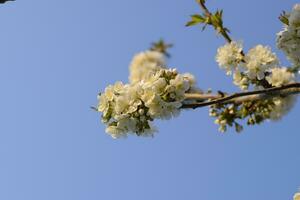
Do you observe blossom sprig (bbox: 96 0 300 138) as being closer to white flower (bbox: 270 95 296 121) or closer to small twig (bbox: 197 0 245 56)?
small twig (bbox: 197 0 245 56)

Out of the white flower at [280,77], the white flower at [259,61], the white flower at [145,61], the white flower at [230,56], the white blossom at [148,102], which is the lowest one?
the white blossom at [148,102]

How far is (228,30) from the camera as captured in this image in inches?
173

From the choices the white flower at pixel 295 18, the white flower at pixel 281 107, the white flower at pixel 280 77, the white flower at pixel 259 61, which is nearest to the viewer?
the white flower at pixel 295 18

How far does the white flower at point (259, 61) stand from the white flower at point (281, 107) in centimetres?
143

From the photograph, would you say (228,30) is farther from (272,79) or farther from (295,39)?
(272,79)

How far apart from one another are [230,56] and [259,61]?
0.94 feet

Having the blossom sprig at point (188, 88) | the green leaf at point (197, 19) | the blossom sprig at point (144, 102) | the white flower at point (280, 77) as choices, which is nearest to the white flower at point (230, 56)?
the blossom sprig at point (188, 88)

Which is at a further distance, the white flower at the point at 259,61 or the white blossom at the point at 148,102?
the white flower at the point at 259,61

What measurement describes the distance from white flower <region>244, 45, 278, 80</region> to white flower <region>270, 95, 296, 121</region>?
1.43 metres

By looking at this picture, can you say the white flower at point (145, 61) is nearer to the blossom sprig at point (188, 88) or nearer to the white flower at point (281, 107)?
the white flower at point (281, 107)

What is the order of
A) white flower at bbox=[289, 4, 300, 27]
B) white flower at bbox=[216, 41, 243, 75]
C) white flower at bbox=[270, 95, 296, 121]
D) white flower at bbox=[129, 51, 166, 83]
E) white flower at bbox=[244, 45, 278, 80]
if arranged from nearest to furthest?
white flower at bbox=[289, 4, 300, 27]
white flower at bbox=[244, 45, 278, 80]
white flower at bbox=[216, 41, 243, 75]
white flower at bbox=[270, 95, 296, 121]
white flower at bbox=[129, 51, 166, 83]

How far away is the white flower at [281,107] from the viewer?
5785mm

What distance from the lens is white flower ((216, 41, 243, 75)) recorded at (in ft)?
14.2

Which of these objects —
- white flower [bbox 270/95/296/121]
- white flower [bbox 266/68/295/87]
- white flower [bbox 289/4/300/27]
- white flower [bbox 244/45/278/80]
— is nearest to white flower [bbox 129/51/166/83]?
white flower [bbox 270/95/296/121]
